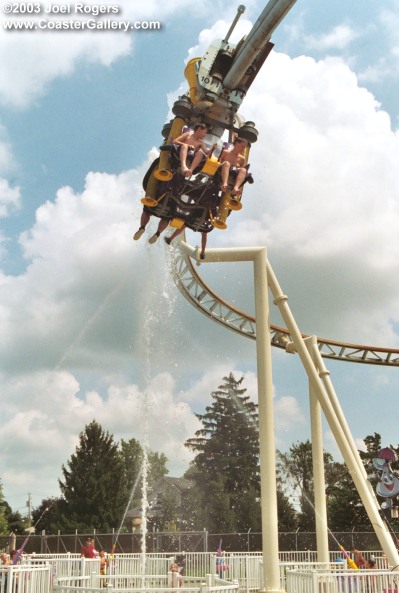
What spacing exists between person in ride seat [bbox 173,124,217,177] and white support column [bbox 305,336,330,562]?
523 cm

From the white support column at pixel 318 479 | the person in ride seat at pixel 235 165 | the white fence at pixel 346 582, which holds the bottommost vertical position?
the white fence at pixel 346 582

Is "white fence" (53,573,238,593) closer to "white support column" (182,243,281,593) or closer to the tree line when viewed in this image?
"white support column" (182,243,281,593)

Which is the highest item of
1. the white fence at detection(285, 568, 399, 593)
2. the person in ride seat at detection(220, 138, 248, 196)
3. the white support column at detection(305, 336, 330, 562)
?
the person in ride seat at detection(220, 138, 248, 196)

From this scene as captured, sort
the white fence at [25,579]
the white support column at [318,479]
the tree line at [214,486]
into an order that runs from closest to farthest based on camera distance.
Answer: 1. the white fence at [25,579]
2. the white support column at [318,479]
3. the tree line at [214,486]

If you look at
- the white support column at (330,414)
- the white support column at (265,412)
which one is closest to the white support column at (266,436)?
the white support column at (265,412)

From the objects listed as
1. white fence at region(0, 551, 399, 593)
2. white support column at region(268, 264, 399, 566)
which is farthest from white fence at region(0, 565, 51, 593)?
white support column at region(268, 264, 399, 566)

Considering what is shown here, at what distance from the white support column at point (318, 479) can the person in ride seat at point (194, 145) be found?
5229 millimetres

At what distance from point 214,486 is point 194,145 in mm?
40308

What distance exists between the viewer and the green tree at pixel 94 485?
135 ft

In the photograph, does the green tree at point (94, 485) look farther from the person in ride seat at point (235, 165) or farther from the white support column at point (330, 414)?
the person in ride seat at point (235, 165)

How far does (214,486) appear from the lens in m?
47.1

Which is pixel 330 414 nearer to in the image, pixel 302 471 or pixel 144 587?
pixel 144 587

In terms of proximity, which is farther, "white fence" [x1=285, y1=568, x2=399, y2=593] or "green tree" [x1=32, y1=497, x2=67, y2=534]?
"green tree" [x1=32, y1=497, x2=67, y2=534]

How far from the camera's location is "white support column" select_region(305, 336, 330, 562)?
12727mm
